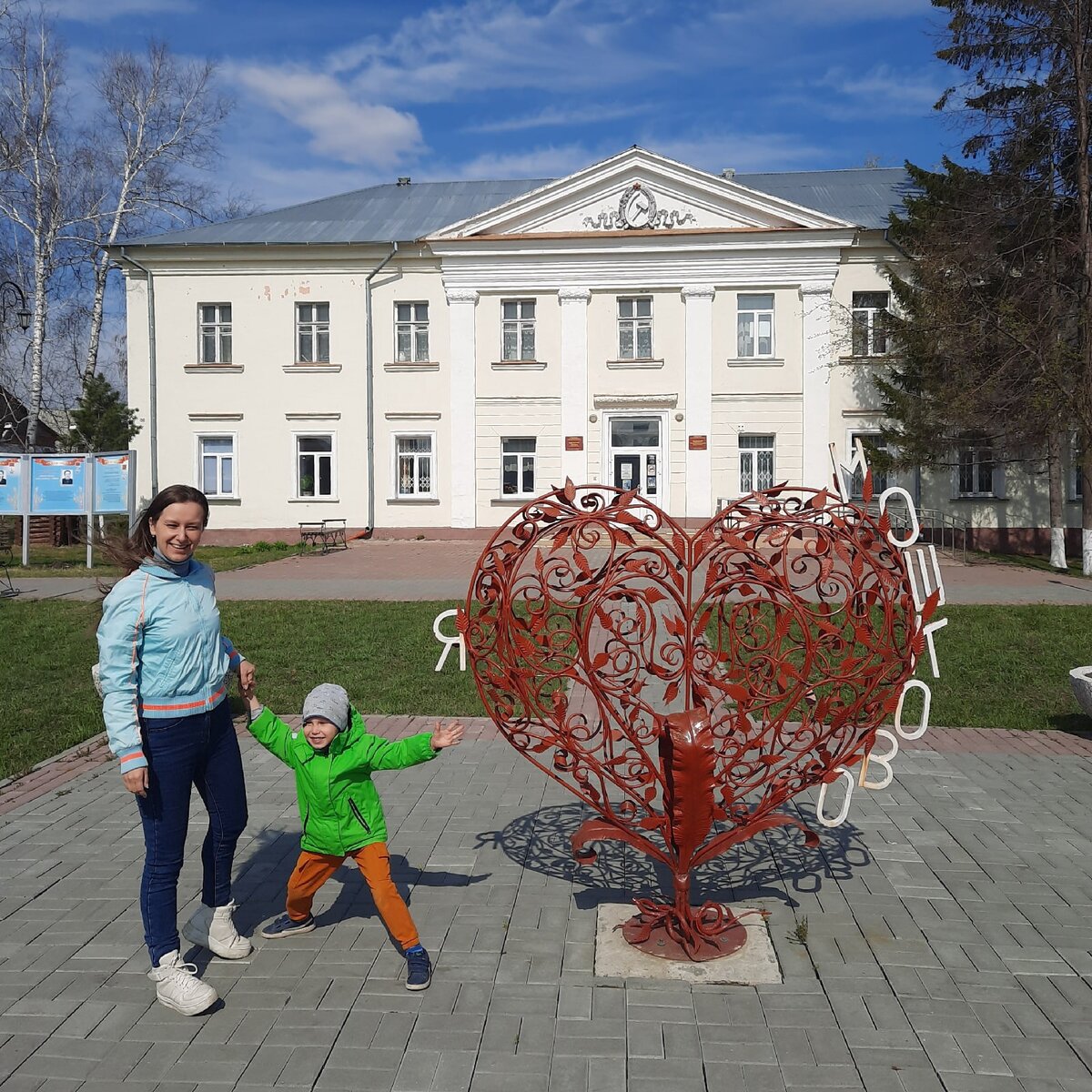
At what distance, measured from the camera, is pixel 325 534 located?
24.3 metres

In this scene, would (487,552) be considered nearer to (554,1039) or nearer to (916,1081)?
(554,1039)

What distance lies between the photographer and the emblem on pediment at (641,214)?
86.6 feet

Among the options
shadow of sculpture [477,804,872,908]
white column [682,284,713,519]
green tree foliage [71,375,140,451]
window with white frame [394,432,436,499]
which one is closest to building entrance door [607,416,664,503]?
white column [682,284,713,519]

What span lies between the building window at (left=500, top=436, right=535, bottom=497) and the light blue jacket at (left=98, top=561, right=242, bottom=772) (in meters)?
23.4

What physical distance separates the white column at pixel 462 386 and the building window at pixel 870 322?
10.1m

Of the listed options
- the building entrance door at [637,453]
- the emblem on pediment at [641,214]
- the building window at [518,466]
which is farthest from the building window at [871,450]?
the building window at [518,466]

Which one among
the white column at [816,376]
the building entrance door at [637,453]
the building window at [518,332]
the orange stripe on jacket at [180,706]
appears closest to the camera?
the orange stripe on jacket at [180,706]

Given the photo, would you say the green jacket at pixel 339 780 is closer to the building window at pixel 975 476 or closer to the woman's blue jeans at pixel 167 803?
the woman's blue jeans at pixel 167 803

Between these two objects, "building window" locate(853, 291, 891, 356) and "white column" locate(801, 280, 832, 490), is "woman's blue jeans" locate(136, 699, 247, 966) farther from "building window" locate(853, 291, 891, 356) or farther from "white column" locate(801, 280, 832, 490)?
"white column" locate(801, 280, 832, 490)

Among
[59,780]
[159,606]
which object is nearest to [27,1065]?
[159,606]

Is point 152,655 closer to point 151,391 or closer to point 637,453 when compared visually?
point 637,453

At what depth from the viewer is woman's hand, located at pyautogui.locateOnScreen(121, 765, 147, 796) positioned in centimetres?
337

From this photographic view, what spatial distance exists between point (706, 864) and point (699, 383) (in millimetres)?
22424

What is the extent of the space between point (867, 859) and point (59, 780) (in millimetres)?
5069
